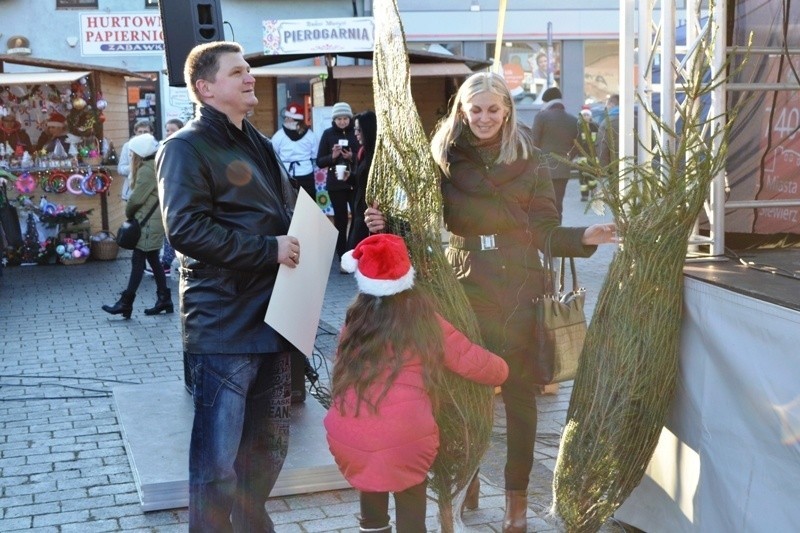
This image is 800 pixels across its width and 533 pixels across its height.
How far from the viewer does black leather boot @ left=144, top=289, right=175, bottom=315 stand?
9.96 meters

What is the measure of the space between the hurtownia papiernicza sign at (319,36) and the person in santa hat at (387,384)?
37.7 ft

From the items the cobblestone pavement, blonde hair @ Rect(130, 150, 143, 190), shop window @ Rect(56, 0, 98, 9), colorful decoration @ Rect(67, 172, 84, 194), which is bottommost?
the cobblestone pavement

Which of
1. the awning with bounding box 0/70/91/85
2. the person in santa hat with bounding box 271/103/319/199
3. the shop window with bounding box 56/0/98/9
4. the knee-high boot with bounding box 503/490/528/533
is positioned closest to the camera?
the knee-high boot with bounding box 503/490/528/533

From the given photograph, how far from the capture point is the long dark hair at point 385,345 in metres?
3.49

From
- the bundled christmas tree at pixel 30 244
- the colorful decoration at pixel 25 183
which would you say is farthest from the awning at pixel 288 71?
Result: the bundled christmas tree at pixel 30 244

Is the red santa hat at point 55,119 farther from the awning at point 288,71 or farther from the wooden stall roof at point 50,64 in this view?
the awning at point 288,71

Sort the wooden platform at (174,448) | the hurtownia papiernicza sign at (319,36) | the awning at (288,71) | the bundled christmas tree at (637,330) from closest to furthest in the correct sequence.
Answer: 1. the bundled christmas tree at (637,330)
2. the wooden platform at (174,448)
3. the hurtownia papiernicza sign at (319,36)
4. the awning at (288,71)

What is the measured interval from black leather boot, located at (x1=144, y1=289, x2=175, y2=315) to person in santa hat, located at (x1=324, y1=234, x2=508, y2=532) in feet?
21.8

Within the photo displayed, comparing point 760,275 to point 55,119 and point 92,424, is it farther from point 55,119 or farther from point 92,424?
point 55,119

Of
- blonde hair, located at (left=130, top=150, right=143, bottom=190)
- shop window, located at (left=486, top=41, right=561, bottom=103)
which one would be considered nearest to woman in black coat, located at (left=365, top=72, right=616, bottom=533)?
blonde hair, located at (left=130, top=150, right=143, bottom=190)

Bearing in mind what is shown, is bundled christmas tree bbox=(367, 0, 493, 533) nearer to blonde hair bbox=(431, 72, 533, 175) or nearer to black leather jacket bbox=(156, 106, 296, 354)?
blonde hair bbox=(431, 72, 533, 175)

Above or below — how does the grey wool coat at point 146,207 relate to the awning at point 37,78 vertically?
below

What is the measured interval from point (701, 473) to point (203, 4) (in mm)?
3764

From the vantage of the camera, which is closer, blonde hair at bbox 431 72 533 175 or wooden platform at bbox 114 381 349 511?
blonde hair at bbox 431 72 533 175
